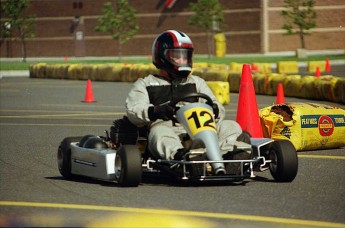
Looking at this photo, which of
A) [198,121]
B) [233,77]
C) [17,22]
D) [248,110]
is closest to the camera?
[198,121]

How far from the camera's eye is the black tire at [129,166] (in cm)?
861

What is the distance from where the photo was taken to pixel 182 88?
9734 millimetres

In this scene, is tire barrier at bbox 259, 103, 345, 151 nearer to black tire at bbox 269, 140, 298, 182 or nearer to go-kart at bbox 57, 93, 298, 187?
go-kart at bbox 57, 93, 298, 187

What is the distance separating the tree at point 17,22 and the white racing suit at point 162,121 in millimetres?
64106

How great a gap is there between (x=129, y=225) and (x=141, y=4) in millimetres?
72259

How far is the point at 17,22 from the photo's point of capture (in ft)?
244

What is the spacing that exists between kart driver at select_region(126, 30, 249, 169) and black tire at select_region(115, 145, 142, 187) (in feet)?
0.85

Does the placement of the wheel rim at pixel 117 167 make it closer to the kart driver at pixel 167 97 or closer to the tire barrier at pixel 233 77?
the kart driver at pixel 167 97

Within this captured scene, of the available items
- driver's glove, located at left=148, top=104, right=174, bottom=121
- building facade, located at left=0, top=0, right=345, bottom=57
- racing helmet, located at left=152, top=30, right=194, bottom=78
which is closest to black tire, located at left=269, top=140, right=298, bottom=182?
driver's glove, located at left=148, top=104, right=174, bottom=121

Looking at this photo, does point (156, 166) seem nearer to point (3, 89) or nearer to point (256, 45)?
point (3, 89)

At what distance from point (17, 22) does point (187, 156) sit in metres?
67.0

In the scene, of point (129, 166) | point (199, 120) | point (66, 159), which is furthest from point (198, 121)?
point (66, 159)

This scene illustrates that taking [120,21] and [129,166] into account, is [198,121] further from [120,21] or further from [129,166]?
[120,21]

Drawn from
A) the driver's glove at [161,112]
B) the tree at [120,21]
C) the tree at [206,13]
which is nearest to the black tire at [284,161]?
the driver's glove at [161,112]
